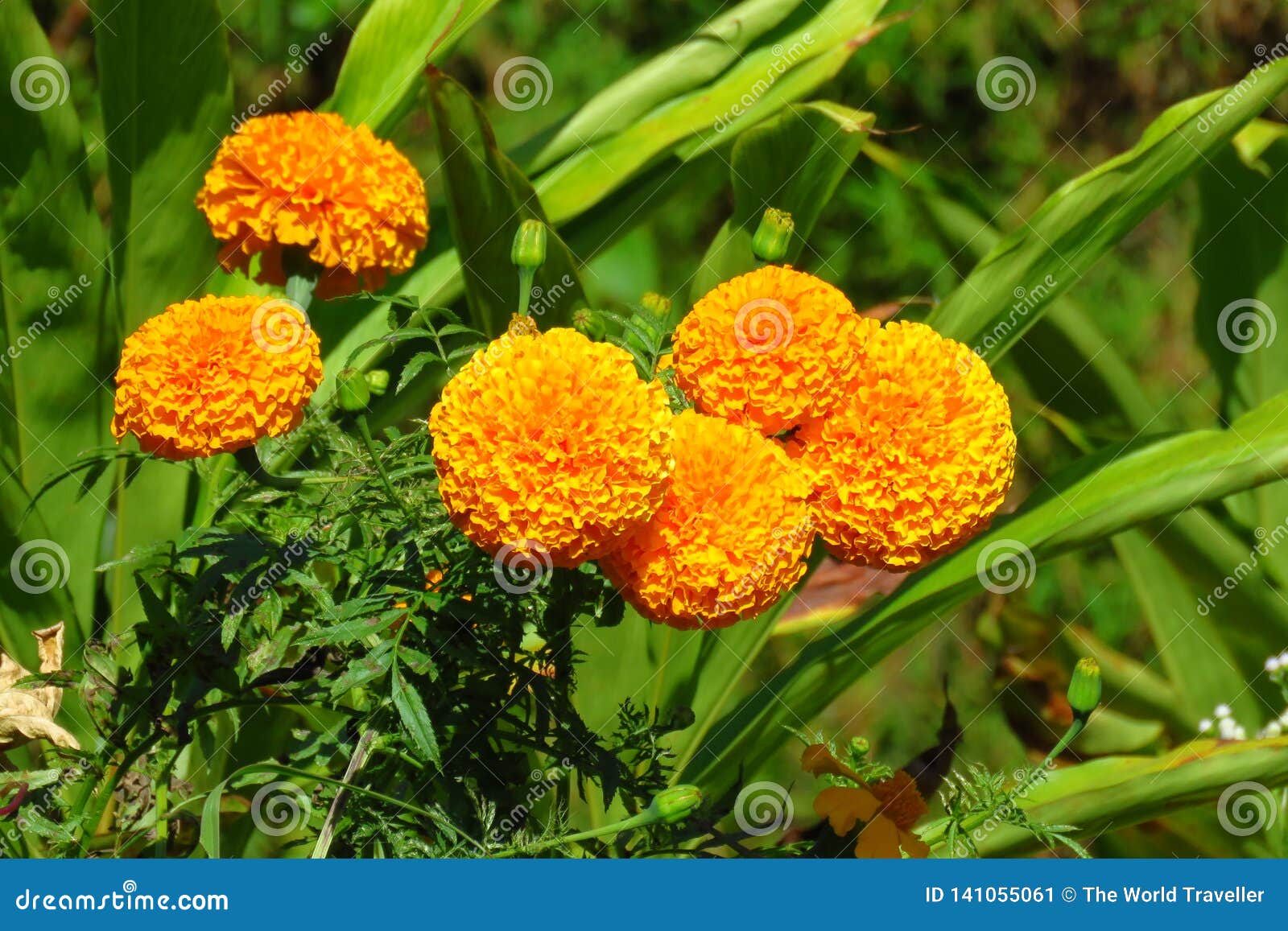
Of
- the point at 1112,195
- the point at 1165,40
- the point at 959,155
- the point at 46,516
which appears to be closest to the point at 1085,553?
the point at 959,155

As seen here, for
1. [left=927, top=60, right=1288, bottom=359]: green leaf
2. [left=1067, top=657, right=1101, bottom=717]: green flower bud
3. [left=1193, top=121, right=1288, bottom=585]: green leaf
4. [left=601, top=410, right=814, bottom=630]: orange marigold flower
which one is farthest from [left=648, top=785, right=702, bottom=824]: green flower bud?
[left=1193, top=121, right=1288, bottom=585]: green leaf

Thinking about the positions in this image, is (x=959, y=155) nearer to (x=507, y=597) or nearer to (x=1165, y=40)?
(x=1165, y=40)

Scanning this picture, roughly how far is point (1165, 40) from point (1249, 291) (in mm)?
753

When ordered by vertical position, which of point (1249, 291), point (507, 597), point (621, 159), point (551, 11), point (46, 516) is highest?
point (1249, 291)

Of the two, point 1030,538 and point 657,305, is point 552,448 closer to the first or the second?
point 657,305

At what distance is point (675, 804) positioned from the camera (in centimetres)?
56

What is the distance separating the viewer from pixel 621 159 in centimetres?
105

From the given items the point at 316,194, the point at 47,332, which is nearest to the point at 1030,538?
the point at 316,194

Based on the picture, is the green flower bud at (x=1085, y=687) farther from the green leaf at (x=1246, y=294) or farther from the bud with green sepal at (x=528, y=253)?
the green leaf at (x=1246, y=294)

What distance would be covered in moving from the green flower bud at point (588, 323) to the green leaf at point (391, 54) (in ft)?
1.43

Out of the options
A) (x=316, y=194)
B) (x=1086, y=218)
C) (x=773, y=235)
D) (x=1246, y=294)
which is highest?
(x=1246, y=294)

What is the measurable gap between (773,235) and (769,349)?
11 cm

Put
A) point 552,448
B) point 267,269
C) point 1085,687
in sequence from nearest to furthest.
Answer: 1. point 552,448
2. point 1085,687
3. point 267,269

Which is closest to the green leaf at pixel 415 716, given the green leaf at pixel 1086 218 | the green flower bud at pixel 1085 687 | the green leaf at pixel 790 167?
the green flower bud at pixel 1085 687
